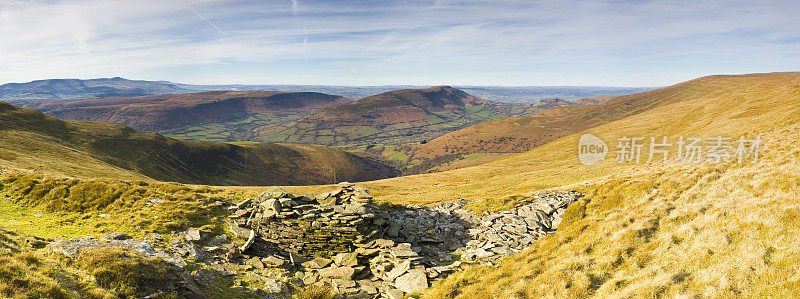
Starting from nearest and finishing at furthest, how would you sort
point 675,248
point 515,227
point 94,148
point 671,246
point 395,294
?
point 675,248
point 671,246
point 395,294
point 515,227
point 94,148

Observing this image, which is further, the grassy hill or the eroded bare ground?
the eroded bare ground

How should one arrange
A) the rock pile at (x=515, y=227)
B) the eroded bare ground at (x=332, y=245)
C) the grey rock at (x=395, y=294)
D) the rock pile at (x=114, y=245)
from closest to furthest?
the rock pile at (x=114, y=245)
the grey rock at (x=395, y=294)
the eroded bare ground at (x=332, y=245)
the rock pile at (x=515, y=227)

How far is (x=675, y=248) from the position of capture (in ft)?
45.9

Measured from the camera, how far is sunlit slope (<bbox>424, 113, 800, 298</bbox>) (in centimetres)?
1093

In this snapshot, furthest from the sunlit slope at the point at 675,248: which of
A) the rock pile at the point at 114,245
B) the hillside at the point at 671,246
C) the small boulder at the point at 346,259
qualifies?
the rock pile at the point at 114,245

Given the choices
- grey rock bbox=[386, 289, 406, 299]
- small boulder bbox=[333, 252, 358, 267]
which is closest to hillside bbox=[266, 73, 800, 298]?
grey rock bbox=[386, 289, 406, 299]

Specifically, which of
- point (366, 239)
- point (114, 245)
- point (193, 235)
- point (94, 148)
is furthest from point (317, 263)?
point (94, 148)

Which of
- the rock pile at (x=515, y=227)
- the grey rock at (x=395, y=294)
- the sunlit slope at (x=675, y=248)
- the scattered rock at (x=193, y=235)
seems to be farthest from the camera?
the rock pile at (x=515, y=227)

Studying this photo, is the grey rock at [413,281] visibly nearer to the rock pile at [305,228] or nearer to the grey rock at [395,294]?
the grey rock at [395,294]

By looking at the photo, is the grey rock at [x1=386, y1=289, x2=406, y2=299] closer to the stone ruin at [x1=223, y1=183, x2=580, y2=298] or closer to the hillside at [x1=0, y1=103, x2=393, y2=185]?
the stone ruin at [x1=223, y1=183, x2=580, y2=298]

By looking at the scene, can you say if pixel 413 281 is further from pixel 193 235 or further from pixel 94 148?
pixel 94 148

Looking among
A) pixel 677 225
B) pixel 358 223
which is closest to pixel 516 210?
pixel 677 225

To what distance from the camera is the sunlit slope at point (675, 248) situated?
10.9 metres

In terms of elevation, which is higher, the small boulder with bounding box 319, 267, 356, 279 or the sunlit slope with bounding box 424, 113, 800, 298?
the sunlit slope with bounding box 424, 113, 800, 298
